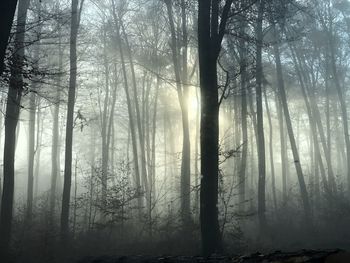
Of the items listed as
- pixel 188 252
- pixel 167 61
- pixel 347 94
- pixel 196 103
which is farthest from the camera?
pixel 347 94

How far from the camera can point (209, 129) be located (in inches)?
393

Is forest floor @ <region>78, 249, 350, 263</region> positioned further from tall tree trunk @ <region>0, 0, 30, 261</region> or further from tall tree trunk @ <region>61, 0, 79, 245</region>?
tall tree trunk @ <region>61, 0, 79, 245</region>

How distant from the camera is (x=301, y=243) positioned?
15.5 meters

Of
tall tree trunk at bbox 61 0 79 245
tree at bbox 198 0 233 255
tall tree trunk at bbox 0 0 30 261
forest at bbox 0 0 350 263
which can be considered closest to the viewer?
tree at bbox 198 0 233 255

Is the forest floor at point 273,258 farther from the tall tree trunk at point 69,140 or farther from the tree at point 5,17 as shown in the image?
the tall tree trunk at point 69,140

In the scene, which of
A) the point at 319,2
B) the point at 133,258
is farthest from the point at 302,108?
the point at 133,258

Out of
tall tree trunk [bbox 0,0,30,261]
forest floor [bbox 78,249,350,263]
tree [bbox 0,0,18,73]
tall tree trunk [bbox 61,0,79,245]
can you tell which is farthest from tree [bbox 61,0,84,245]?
tree [bbox 0,0,18,73]

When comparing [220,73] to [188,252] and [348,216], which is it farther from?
[188,252]

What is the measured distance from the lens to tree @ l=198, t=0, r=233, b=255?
385 inches

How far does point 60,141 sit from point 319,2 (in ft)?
77.8

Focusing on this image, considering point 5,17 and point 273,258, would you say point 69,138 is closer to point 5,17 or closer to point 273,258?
point 5,17

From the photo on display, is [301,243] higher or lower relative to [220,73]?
lower

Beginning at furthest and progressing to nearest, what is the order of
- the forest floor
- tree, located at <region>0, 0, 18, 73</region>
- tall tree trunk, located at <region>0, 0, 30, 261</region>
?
tall tree trunk, located at <region>0, 0, 30, 261</region>, tree, located at <region>0, 0, 18, 73</region>, the forest floor

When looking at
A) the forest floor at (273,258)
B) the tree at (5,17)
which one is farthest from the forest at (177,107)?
the forest floor at (273,258)
